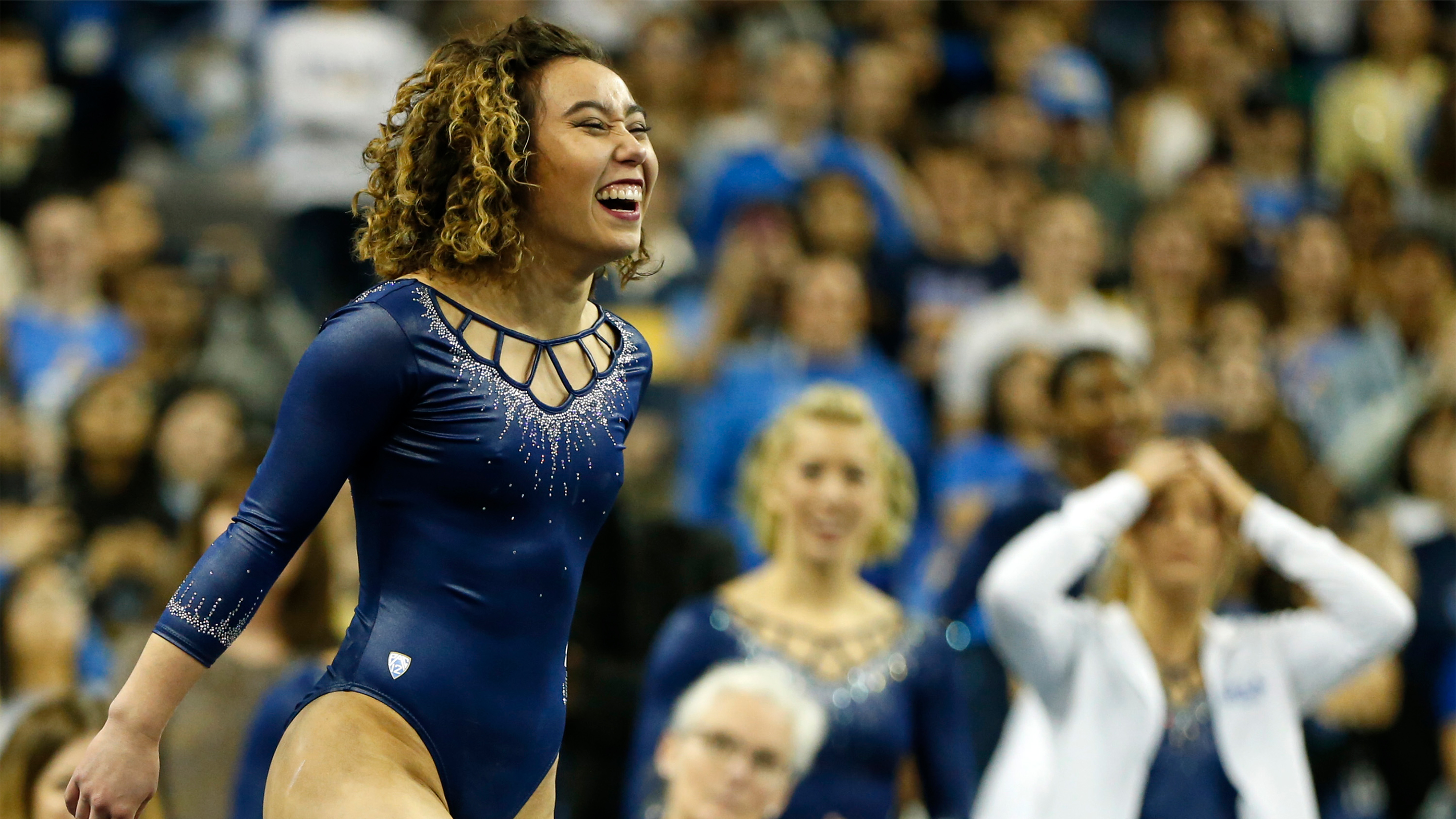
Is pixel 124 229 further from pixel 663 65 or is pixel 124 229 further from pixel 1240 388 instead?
pixel 1240 388

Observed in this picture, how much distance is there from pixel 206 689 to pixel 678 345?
3.57 metres

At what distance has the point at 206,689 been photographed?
4812mm

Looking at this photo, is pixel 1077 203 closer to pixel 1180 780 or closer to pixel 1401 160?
pixel 1401 160

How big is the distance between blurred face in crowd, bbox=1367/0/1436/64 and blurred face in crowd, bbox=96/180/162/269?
23.4 feet

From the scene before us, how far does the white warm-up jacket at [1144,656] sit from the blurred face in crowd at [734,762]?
70 cm

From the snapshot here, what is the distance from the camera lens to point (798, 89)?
8.46 metres

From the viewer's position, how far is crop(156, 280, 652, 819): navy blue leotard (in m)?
2.57

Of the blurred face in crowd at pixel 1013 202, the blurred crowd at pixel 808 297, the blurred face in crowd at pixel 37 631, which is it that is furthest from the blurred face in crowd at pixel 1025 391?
the blurred face in crowd at pixel 37 631

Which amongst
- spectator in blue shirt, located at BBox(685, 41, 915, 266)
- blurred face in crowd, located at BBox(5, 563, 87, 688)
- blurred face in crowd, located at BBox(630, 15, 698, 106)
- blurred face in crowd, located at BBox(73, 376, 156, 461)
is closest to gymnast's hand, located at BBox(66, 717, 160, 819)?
blurred face in crowd, located at BBox(5, 563, 87, 688)

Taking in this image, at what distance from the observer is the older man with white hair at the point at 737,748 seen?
4094 mm

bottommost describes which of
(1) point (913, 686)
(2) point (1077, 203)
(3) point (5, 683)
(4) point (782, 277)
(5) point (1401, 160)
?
(3) point (5, 683)

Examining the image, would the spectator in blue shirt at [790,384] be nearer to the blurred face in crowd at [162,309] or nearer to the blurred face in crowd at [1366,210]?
the blurred face in crowd at [162,309]

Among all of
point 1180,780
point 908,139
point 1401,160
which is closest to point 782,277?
point 908,139

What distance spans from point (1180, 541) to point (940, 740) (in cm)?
87
